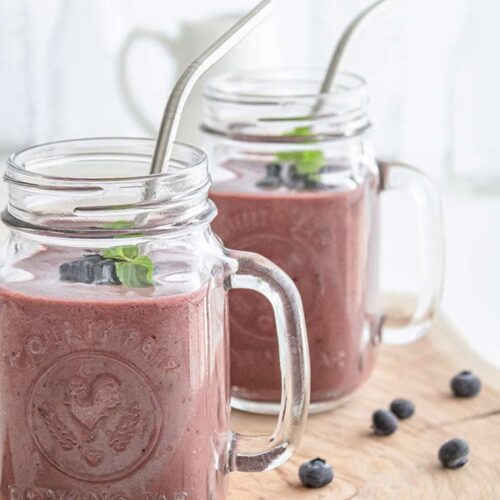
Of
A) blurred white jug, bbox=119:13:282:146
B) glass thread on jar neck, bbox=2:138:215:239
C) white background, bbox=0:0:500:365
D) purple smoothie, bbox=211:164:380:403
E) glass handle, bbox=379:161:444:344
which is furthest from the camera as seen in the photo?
white background, bbox=0:0:500:365

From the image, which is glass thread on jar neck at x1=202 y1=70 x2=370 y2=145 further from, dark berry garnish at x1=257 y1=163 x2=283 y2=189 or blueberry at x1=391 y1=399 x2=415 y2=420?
blueberry at x1=391 y1=399 x2=415 y2=420

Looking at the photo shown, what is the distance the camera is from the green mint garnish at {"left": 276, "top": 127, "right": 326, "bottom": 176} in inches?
57.1

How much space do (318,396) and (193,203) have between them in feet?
1.54

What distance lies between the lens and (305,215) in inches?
56.7

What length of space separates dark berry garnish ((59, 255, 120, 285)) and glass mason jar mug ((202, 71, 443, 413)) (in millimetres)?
359

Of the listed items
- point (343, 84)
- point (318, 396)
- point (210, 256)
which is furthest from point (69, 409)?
point (343, 84)

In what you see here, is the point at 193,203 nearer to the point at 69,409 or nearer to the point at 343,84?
the point at 69,409

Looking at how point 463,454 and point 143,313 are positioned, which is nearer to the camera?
point 143,313

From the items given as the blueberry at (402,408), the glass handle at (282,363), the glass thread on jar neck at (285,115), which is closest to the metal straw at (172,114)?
the glass handle at (282,363)

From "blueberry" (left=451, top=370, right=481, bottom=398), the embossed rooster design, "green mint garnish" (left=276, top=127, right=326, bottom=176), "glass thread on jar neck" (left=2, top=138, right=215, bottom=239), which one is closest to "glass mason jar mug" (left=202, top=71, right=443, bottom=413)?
"green mint garnish" (left=276, top=127, right=326, bottom=176)

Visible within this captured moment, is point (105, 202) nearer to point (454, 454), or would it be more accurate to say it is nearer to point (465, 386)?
point (454, 454)

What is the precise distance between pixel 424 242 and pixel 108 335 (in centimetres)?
70

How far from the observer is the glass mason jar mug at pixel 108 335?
1.09m

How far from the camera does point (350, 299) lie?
1.50m
